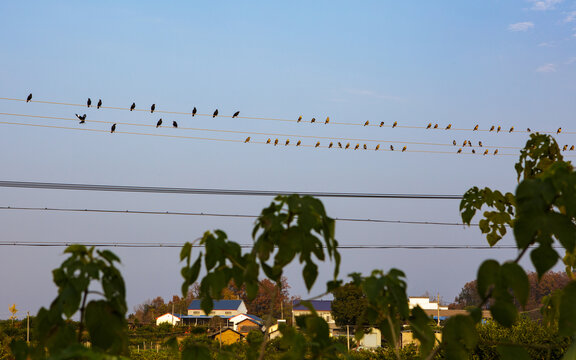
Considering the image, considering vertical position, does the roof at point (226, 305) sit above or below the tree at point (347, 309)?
above

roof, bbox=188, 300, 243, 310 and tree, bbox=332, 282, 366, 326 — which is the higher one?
roof, bbox=188, 300, 243, 310

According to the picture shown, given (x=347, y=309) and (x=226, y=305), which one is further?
(x=226, y=305)

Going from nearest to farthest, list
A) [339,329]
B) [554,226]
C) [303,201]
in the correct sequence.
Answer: [554,226] → [303,201] → [339,329]

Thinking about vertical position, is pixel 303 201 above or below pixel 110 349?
above

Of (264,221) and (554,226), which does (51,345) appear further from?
(554,226)

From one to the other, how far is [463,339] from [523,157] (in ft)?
10.2

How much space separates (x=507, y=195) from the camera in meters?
4.57

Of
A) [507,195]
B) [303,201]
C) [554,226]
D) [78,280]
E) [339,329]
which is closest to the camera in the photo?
[554,226]

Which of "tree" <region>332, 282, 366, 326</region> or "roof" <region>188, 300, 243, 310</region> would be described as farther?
"roof" <region>188, 300, 243, 310</region>

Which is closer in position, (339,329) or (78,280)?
(78,280)

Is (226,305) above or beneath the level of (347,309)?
above

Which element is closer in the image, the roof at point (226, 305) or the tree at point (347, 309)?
the tree at point (347, 309)

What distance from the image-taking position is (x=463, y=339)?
6.26 ft

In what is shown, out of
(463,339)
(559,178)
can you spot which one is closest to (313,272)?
(463,339)
